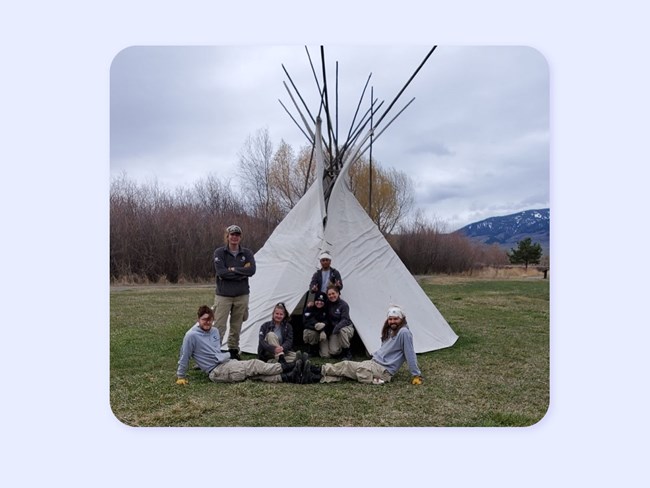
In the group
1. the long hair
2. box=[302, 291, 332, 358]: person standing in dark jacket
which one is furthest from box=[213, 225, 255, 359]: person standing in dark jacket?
the long hair

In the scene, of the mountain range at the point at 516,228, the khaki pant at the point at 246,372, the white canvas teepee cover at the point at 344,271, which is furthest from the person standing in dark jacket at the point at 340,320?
the mountain range at the point at 516,228

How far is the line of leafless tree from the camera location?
5770mm

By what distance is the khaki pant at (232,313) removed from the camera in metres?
4.83

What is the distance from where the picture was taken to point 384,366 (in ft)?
14.2

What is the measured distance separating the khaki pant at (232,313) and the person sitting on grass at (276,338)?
0.24 metres

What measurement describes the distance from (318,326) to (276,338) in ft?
1.61

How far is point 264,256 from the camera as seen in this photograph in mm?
5797

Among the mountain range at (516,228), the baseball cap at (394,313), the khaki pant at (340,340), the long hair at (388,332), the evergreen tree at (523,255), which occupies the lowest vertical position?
the khaki pant at (340,340)

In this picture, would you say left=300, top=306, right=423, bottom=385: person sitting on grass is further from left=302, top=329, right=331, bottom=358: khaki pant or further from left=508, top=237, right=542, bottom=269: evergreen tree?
left=508, top=237, right=542, bottom=269: evergreen tree

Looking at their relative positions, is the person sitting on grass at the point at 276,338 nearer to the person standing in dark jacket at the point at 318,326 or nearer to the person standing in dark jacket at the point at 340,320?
the person standing in dark jacket at the point at 318,326

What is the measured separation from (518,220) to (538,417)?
2.11 m

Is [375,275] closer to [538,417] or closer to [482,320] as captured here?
[538,417]

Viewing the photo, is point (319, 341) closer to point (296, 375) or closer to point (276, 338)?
point (276, 338)

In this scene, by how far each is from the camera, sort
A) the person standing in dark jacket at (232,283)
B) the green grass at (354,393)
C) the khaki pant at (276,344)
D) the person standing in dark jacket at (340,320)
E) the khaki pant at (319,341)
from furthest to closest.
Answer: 1. the khaki pant at (319,341)
2. the person standing in dark jacket at (340,320)
3. the person standing in dark jacket at (232,283)
4. the khaki pant at (276,344)
5. the green grass at (354,393)
